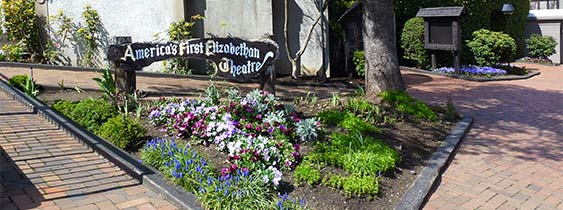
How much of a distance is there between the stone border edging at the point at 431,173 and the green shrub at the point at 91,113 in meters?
3.95

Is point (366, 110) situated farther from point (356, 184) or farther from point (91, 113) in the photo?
point (91, 113)

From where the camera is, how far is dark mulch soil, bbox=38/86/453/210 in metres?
4.52

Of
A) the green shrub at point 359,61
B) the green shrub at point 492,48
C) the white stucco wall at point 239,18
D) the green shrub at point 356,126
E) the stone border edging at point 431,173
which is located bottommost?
the stone border edging at point 431,173

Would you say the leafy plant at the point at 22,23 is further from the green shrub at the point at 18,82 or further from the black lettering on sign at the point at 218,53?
the black lettering on sign at the point at 218,53

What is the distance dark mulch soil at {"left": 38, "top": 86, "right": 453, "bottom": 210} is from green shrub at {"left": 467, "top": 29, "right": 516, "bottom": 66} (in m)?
7.66

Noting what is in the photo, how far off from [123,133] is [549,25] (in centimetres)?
1939

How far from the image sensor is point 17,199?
4.30m

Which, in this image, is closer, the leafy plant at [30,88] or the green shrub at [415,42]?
the leafy plant at [30,88]

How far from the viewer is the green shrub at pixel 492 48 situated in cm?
1462

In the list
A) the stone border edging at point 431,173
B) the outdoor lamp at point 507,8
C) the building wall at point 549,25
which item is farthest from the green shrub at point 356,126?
the building wall at point 549,25

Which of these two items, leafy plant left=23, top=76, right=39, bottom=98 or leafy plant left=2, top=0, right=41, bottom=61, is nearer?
leafy plant left=23, top=76, right=39, bottom=98

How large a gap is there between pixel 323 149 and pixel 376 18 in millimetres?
3248

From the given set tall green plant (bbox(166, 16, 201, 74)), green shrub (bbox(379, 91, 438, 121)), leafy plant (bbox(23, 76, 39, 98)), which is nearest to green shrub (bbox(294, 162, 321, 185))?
green shrub (bbox(379, 91, 438, 121))

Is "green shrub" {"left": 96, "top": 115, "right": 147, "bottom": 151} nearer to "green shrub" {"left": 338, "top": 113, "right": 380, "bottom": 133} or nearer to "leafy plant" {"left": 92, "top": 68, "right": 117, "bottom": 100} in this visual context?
"leafy plant" {"left": 92, "top": 68, "right": 117, "bottom": 100}
